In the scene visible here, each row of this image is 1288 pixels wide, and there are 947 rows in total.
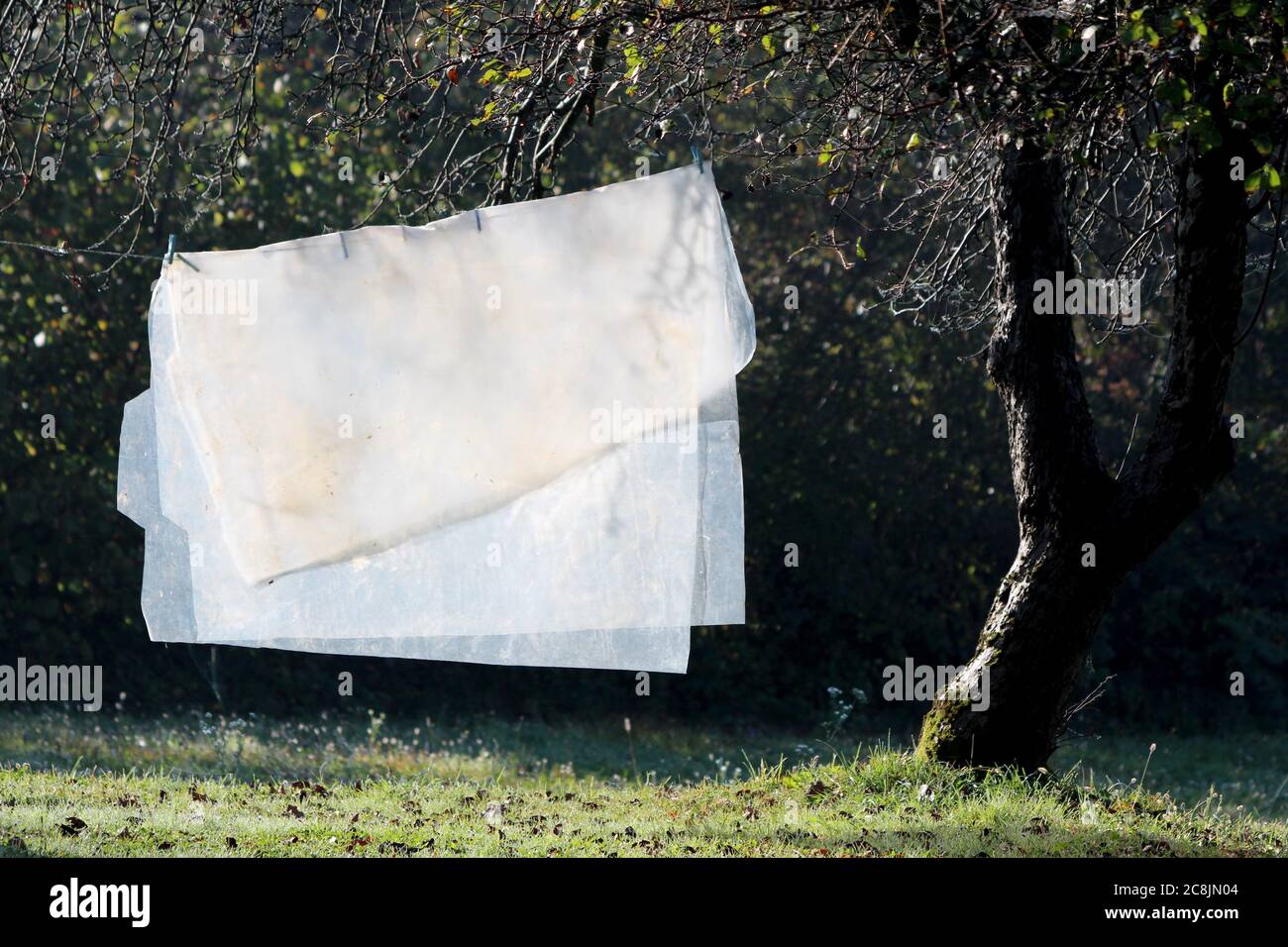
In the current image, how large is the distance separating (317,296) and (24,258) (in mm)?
7798

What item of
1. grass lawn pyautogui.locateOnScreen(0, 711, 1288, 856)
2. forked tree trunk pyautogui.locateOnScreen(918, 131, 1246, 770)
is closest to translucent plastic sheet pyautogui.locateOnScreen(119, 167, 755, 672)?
grass lawn pyautogui.locateOnScreen(0, 711, 1288, 856)

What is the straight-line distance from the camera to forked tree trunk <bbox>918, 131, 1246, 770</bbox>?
528cm

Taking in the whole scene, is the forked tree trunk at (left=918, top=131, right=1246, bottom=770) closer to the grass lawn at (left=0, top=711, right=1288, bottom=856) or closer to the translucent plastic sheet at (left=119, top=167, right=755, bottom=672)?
the grass lawn at (left=0, top=711, right=1288, bottom=856)

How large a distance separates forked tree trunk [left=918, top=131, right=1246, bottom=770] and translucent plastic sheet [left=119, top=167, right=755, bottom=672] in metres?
2.16

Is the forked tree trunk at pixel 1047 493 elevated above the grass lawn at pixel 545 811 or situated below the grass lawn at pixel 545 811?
above

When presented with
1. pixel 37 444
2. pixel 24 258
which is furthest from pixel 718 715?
pixel 24 258

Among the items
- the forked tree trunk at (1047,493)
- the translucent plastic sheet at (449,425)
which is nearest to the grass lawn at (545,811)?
the forked tree trunk at (1047,493)

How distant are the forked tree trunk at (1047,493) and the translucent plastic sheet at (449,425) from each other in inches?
85.2

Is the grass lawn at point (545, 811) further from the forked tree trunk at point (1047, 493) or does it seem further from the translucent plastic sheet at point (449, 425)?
the translucent plastic sheet at point (449, 425)

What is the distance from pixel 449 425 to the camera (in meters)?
3.78

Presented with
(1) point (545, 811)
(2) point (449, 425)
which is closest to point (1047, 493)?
(1) point (545, 811)

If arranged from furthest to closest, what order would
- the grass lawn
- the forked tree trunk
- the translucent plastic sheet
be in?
the forked tree trunk → the grass lawn → the translucent plastic sheet

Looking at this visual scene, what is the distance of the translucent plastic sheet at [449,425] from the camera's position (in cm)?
373

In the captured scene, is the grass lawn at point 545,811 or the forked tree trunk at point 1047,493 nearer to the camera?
the grass lawn at point 545,811
